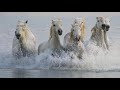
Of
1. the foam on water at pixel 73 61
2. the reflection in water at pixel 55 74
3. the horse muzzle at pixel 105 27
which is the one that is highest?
the horse muzzle at pixel 105 27

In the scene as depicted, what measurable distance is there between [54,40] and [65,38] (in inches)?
5.4

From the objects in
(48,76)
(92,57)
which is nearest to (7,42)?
(48,76)

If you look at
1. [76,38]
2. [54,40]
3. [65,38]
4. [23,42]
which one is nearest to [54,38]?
[54,40]

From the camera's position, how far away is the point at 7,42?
6035 millimetres

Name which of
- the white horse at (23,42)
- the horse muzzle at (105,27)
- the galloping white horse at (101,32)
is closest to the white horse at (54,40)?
the white horse at (23,42)

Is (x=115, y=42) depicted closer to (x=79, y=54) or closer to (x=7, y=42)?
(x=79, y=54)

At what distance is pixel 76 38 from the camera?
602cm

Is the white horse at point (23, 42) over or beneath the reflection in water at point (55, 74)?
over

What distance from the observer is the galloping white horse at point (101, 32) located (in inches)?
236

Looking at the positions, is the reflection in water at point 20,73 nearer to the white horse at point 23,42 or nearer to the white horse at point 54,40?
the white horse at point 23,42

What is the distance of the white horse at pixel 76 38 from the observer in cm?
→ 601

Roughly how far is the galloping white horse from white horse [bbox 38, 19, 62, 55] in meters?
0.41

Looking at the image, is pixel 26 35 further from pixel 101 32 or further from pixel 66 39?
pixel 101 32

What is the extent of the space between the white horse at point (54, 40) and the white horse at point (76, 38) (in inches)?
3.9
